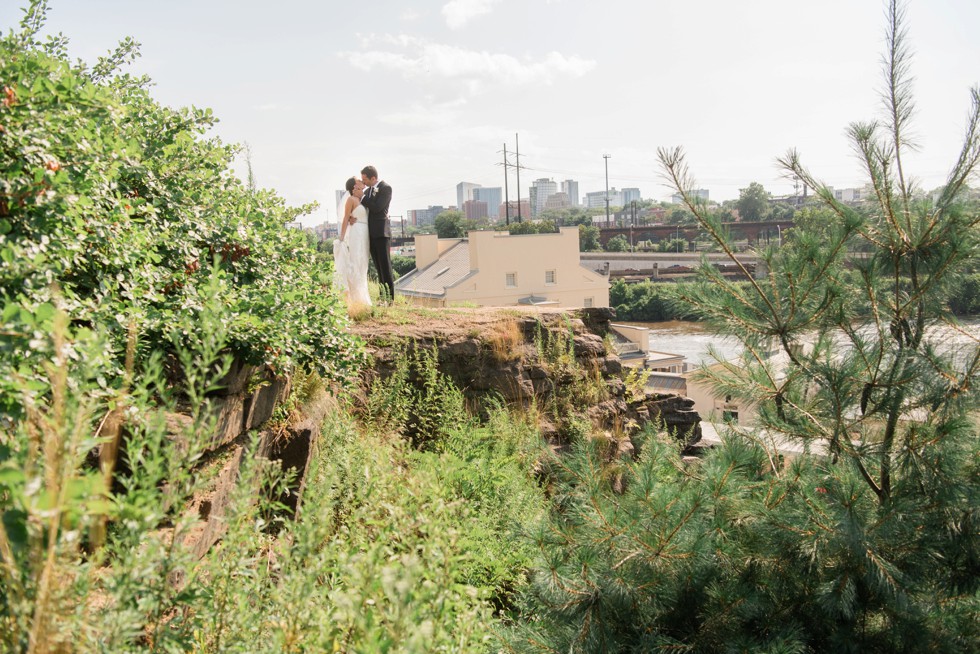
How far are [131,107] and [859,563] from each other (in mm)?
4140

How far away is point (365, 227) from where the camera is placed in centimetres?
915

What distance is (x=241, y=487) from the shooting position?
1625mm

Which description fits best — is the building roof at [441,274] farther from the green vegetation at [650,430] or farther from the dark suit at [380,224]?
the green vegetation at [650,430]

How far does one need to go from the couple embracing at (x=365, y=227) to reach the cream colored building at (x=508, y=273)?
39.9 ft

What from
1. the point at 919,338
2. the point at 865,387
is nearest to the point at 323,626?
the point at 865,387

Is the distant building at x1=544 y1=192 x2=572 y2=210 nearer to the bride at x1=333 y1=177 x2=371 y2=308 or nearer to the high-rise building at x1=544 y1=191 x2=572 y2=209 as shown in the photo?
the high-rise building at x1=544 y1=191 x2=572 y2=209

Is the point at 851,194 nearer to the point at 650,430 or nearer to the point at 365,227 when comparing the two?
the point at 650,430

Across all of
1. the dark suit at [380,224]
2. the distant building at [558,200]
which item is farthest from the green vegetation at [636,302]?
the distant building at [558,200]

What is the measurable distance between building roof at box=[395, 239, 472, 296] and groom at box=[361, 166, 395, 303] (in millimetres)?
12445

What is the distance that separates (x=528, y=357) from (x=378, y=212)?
325 cm

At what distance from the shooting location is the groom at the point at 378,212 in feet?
30.0

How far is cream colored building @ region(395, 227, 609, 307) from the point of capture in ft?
74.1

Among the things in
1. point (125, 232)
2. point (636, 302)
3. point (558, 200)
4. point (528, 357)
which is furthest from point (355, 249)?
point (558, 200)

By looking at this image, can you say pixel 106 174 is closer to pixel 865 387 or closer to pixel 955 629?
pixel 865 387
